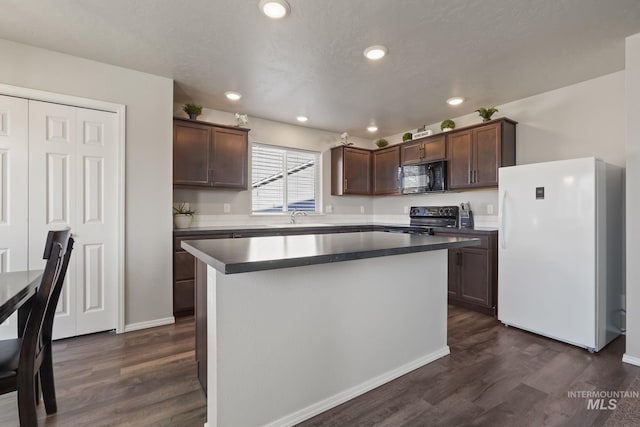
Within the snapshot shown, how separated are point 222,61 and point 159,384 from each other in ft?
8.56

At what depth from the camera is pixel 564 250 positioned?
2.52 m

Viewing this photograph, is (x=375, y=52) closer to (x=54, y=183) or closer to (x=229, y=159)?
(x=229, y=159)

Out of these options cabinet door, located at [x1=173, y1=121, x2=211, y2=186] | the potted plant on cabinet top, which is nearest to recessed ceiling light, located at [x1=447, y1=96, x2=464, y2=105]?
cabinet door, located at [x1=173, y1=121, x2=211, y2=186]

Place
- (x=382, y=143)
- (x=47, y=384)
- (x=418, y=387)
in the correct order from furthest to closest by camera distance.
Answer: (x=382, y=143) → (x=418, y=387) → (x=47, y=384)

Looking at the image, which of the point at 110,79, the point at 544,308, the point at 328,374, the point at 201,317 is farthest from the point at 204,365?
the point at 544,308

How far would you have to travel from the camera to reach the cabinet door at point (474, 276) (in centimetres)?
329

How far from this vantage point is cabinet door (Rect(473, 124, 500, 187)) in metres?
3.43

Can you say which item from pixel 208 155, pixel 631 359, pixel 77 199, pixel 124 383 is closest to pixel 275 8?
pixel 208 155

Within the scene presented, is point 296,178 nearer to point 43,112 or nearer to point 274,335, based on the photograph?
point 43,112

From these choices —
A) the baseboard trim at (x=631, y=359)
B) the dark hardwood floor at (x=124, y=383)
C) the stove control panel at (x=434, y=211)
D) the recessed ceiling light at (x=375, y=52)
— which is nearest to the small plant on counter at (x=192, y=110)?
the recessed ceiling light at (x=375, y=52)

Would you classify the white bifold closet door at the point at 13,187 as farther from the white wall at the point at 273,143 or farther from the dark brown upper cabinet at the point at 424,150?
the dark brown upper cabinet at the point at 424,150

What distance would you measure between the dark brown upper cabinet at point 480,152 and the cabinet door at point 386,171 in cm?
94

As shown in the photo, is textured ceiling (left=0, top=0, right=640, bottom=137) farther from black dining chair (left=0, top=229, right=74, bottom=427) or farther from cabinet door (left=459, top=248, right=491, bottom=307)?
cabinet door (left=459, top=248, right=491, bottom=307)

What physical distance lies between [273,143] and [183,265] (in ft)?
7.28
